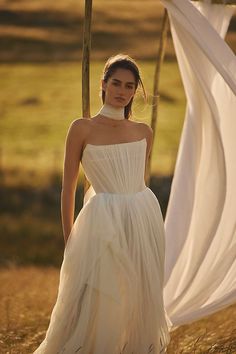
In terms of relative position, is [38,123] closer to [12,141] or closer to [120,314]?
[12,141]

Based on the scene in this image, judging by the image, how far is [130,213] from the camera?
13.2 ft

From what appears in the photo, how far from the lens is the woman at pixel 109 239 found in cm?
396

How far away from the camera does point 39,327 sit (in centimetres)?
602

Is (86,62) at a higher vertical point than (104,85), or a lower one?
higher

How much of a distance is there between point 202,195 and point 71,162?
167cm

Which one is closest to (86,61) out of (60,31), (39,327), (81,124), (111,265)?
(81,124)

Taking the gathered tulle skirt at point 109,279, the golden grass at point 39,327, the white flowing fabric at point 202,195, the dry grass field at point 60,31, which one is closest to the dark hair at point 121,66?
the gathered tulle skirt at point 109,279

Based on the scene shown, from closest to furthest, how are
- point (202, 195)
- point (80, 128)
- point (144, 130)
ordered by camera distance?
1. point (80, 128)
2. point (144, 130)
3. point (202, 195)

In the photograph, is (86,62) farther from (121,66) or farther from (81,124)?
(81,124)

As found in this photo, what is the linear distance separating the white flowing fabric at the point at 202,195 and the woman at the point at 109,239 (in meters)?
0.87

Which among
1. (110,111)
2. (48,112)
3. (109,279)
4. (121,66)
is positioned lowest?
(48,112)

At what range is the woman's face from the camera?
3.94 metres

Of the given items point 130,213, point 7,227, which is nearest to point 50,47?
point 7,227

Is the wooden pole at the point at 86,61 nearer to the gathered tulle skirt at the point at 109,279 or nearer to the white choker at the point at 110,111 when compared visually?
the white choker at the point at 110,111
